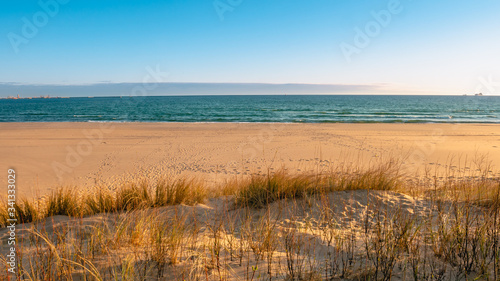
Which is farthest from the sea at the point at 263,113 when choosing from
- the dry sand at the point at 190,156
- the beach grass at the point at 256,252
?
the beach grass at the point at 256,252

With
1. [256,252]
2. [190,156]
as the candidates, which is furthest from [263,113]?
[256,252]

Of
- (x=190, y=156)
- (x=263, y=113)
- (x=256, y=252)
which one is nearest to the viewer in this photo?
(x=256, y=252)

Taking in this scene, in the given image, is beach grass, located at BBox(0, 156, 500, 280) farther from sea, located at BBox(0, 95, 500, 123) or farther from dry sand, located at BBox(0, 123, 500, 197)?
sea, located at BBox(0, 95, 500, 123)

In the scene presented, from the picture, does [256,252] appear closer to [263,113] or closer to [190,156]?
[190,156]

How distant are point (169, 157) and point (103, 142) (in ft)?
21.6

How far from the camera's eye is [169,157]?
519 inches

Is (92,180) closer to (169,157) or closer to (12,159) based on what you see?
(169,157)

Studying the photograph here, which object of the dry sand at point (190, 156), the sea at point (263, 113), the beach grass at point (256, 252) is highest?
the sea at point (263, 113)

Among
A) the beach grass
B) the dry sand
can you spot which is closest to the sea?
the dry sand

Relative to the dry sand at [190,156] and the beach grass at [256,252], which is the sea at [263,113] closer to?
the dry sand at [190,156]

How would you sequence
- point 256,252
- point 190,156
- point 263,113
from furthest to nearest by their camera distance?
1. point 263,113
2. point 190,156
3. point 256,252

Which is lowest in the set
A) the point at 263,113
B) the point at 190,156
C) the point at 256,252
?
the point at 190,156

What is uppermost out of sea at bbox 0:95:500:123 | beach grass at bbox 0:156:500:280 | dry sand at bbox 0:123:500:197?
sea at bbox 0:95:500:123

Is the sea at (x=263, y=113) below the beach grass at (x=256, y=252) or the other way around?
the other way around
